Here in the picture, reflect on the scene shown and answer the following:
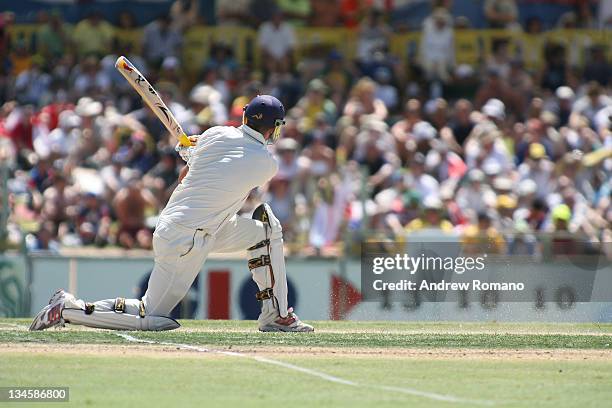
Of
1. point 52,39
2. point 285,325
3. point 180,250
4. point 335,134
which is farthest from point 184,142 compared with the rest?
point 52,39

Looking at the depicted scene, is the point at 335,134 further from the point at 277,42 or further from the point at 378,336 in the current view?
the point at 378,336

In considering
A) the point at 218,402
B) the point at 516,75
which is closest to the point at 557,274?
the point at 218,402

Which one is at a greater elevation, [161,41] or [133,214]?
[161,41]

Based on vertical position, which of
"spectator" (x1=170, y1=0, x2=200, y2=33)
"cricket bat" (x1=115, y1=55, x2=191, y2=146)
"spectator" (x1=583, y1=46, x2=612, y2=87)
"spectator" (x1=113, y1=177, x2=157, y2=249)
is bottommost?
"spectator" (x1=113, y1=177, x2=157, y2=249)

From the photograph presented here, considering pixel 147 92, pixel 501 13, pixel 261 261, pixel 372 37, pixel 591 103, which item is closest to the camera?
pixel 261 261

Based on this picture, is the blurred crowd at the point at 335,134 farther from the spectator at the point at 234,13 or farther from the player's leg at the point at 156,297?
the player's leg at the point at 156,297

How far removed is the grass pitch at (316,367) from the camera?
7863mm

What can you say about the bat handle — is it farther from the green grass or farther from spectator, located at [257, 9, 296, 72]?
spectator, located at [257, 9, 296, 72]

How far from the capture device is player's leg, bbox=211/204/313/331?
10.5m

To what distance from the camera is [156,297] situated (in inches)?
408

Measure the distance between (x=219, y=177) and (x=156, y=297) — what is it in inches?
42.4

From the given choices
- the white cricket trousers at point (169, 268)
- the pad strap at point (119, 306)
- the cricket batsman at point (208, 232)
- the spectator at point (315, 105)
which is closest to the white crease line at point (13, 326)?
the cricket batsman at point (208, 232)

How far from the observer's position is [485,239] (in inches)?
570

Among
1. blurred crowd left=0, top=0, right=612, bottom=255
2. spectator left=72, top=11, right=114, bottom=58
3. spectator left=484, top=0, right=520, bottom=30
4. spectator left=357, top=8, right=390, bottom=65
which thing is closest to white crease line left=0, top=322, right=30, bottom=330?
blurred crowd left=0, top=0, right=612, bottom=255
